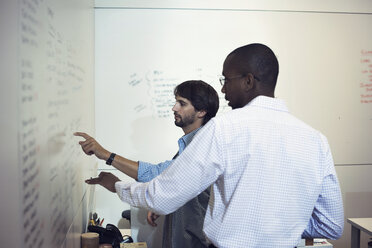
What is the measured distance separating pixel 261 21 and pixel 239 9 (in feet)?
0.66

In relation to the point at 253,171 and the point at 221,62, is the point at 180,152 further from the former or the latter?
the point at 221,62

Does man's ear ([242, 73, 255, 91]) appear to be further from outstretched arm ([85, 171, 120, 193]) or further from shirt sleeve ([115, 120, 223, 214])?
outstretched arm ([85, 171, 120, 193])

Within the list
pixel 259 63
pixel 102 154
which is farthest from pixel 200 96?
pixel 259 63

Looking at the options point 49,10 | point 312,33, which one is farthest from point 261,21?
point 49,10

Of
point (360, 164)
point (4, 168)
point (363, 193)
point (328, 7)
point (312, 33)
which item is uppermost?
point (328, 7)

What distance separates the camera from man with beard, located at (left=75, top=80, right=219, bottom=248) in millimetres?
1671

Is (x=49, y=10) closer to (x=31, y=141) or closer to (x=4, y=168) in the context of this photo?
(x=31, y=141)

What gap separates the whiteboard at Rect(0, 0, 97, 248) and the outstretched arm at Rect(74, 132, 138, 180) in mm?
82

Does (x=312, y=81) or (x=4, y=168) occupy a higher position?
(x=312, y=81)

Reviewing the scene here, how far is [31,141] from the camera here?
3.50 feet

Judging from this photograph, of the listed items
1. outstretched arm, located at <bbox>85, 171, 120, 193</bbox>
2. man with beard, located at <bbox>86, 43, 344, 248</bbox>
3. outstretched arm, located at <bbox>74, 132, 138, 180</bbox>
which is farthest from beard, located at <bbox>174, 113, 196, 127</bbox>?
man with beard, located at <bbox>86, 43, 344, 248</bbox>

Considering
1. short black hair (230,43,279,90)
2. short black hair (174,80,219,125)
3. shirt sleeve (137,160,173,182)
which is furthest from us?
short black hair (174,80,219,125)

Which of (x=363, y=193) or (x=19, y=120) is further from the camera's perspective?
(x=363, y=193)

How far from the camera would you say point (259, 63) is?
1306 mm
